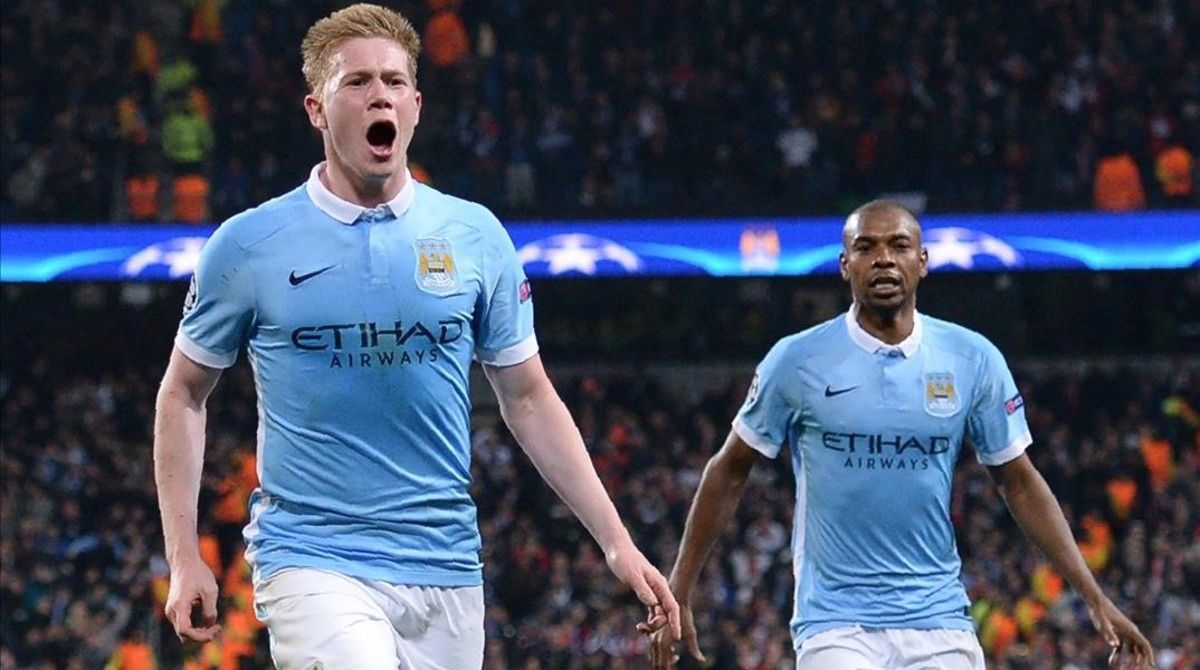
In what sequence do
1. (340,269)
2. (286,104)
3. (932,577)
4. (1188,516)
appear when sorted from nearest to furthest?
(340,269), (932,577), (1188,516), (286,104)

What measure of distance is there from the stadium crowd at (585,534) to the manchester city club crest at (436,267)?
39.3ft

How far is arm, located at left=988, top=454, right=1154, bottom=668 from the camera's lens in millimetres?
6613

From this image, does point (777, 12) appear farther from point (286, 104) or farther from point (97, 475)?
point (97, 475)

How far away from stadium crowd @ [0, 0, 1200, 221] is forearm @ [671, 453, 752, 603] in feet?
48.7

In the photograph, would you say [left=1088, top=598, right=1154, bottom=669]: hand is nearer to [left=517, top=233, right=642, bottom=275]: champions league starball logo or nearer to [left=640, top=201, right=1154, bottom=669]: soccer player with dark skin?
[left=640, top=201, right=1154, bottom=669]: soccer player with dark skin

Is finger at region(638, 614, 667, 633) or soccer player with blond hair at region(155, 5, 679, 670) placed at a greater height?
soccer player with blond hair at region(155, 5, 679, 670)

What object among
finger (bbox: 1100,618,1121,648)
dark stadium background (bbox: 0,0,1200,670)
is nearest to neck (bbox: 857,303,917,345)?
finger (bbox: 1100,618,1121,648)

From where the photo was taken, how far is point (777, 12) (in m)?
24.2

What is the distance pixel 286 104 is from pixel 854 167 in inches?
245

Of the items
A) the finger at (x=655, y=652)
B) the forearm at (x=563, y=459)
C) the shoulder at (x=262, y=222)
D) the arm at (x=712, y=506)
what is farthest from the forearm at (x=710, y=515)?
the shoulder at (x=262, y=222)

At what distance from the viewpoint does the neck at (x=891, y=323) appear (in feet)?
22.2

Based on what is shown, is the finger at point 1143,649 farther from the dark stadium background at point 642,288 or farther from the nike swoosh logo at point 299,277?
the dark stadium background at point 642,288

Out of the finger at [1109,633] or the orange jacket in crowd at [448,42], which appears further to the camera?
the orange jacket in crowd at [448,42]

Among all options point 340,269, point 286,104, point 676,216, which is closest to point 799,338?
point 340,269
